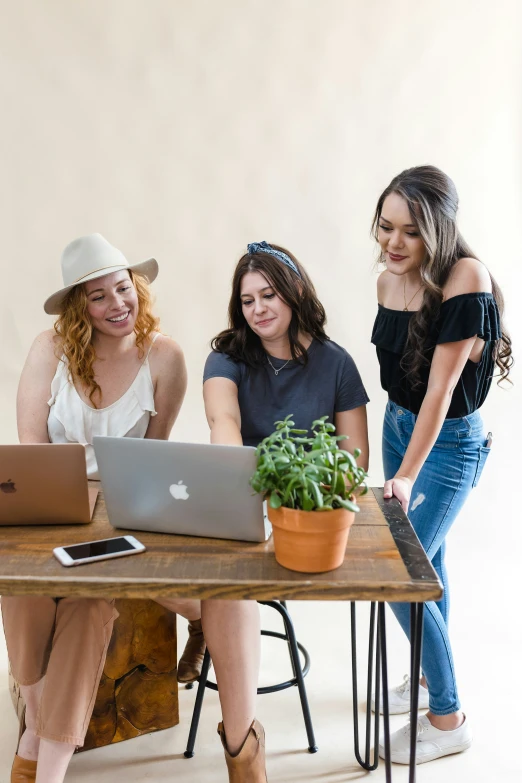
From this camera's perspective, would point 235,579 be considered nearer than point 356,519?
Yes

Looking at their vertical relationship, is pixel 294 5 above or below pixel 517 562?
above

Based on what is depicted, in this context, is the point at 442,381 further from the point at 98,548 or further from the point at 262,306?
the point at 98,548

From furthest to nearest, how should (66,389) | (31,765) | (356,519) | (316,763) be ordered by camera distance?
(66,389), (316,763), (31,765), (356,519)

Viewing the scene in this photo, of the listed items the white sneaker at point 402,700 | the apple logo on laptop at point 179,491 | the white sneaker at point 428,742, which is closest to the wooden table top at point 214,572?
the apple logo on laptop at point 179,491

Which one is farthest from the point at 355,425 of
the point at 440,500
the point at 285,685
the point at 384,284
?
the point at 285,685

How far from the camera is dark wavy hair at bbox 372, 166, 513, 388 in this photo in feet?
6.80

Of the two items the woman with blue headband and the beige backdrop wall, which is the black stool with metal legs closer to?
Answer: the woman with blue headband

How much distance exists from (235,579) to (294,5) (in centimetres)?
291

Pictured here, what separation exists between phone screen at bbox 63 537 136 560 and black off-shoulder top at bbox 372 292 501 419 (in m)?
0.96

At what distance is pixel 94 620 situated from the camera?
1860mm

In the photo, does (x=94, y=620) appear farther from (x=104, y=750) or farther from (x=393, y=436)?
(x=393, y=436)

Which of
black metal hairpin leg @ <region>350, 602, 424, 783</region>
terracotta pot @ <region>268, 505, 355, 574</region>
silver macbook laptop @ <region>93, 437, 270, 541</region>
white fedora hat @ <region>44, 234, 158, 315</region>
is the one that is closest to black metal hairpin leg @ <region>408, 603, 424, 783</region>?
black metal hairpin leg @ <region>350, 602, 424, 783</region>

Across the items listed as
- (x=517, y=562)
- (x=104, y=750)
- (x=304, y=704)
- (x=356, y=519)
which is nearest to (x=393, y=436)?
(x=356, y=519)

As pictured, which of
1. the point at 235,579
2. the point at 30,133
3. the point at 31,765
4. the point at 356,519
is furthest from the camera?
the point at 30,133
